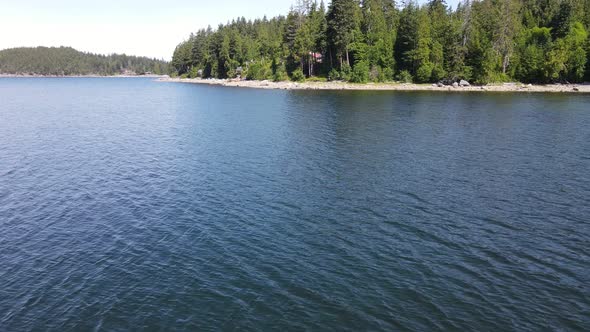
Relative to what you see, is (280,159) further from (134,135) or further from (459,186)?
(134,135)

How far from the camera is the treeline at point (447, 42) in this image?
14775cm

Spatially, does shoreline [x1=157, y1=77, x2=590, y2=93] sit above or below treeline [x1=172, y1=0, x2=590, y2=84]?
below

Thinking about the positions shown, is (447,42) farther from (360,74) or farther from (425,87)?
(360,74)

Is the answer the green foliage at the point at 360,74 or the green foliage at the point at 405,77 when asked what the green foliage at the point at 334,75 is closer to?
the green foliage at the point at 360,74

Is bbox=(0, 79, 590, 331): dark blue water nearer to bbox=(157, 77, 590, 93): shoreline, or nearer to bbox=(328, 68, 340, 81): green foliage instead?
bbox=(157, 77, 590, 93): shoreline

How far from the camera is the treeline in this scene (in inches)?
5817

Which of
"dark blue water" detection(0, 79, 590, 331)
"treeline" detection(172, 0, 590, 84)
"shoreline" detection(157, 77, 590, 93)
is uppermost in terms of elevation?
"treeline" detection(172, 0, 590, 84)

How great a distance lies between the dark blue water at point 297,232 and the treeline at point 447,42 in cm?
9415

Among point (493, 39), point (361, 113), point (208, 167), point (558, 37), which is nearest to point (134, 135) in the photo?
point (208, 167)

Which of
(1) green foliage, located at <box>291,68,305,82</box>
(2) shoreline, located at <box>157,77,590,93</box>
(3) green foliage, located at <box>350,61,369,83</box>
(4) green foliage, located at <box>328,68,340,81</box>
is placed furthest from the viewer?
(1) green foliage, located at <box>291,68,305,82</box>

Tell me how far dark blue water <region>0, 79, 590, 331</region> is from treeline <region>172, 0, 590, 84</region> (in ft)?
309

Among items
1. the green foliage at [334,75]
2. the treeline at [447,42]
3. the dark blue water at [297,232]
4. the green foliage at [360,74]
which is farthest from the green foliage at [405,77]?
the dark blue water at [297,232]

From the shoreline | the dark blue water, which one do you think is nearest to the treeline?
the shoreline

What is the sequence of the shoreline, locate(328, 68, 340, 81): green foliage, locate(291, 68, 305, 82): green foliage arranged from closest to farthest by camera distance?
the shoreline < locate(328, 68, 340, 81): green foliage < locate(291, 68, 305, 82): green foliage
